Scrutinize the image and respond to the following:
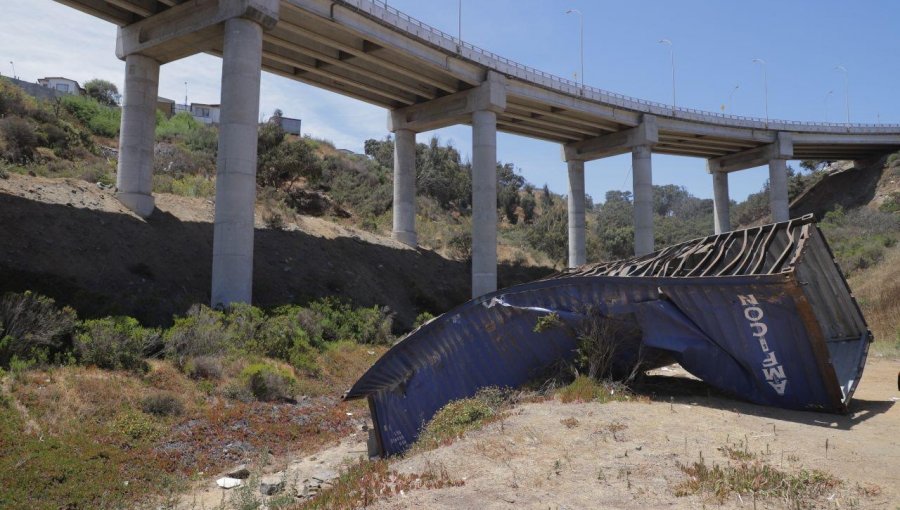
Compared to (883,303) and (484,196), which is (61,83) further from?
(883,303)

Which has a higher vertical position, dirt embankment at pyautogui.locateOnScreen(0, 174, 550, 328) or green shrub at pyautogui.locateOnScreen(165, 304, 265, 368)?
dirt embankment at pyautogui.locateOnScreen(0, 174, 550, 328)

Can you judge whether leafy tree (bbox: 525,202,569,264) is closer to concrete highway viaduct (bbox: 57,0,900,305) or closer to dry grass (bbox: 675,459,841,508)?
concrete highway viaduct (bbox: 57,0,900,305)

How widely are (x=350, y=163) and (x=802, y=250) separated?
52581mm

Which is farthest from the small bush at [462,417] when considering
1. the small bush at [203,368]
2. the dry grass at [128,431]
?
the small bush at [203,368]

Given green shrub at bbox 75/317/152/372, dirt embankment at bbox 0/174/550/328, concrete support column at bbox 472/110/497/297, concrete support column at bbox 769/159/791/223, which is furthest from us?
concrete support column at bbox 769/159/791/223

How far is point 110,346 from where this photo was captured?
14.5 m

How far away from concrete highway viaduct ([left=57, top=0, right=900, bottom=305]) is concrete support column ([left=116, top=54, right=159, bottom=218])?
5cm

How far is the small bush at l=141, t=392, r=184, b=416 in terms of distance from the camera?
13.0 meters

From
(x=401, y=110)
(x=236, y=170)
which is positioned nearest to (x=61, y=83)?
(x=401, y=110)

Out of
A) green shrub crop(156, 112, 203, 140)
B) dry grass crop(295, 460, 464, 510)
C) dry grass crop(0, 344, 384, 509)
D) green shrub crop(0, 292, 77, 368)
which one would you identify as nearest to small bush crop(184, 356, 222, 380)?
dry grass crop(0, 344, 384, 509)

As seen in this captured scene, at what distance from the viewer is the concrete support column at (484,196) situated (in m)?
34.9

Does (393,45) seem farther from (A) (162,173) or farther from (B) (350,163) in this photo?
(B) (350,163)

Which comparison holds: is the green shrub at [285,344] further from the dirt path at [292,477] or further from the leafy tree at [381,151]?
the leafy tree at [381,151]

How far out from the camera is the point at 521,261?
46.8 m
